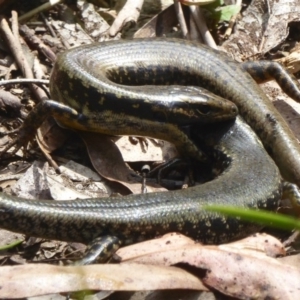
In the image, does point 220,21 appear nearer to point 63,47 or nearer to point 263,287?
point 63,47

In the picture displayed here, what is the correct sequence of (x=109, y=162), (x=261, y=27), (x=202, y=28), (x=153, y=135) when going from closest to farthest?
(x=109, y=162)
(x=153, y=135)
(x=202, y=28)
(x=261, y=27)

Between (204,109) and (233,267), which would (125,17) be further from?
(233,267)

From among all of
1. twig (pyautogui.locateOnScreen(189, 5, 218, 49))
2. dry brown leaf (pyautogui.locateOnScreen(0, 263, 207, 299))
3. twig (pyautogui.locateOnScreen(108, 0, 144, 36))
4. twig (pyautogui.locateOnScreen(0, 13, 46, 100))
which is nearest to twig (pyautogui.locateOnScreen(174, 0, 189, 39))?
twig (pyautogui.locateOnScreen(189, 5, 218, 49))

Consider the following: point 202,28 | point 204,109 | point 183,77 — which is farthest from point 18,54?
point 204,109

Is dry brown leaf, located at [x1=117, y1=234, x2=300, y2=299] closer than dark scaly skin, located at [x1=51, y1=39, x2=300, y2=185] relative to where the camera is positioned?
Yes

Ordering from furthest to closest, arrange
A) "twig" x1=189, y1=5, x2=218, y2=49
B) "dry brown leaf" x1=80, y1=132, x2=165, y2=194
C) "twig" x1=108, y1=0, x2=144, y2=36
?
"twig" x1=189, y1=5, x2=218, y2=49 < "twig" x1=108, y1=0, x2=144, y2=36 < "dry brown leaf" x1=80, y1=132, x2=165, y2=194

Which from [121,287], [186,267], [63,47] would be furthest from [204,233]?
[63,47]

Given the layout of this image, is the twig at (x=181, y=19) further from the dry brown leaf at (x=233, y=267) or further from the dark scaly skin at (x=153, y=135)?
the dry brown leaf at (x=233, y=267)

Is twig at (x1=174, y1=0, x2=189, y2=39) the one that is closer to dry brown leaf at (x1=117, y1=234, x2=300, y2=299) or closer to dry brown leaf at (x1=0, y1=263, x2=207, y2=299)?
dry brown leaf at (x1=117, y1=234, x2=300, y2=299)

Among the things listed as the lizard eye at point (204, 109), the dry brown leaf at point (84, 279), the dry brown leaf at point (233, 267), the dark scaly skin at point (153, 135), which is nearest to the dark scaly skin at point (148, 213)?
the dark scaly skin at point (153, 135)
